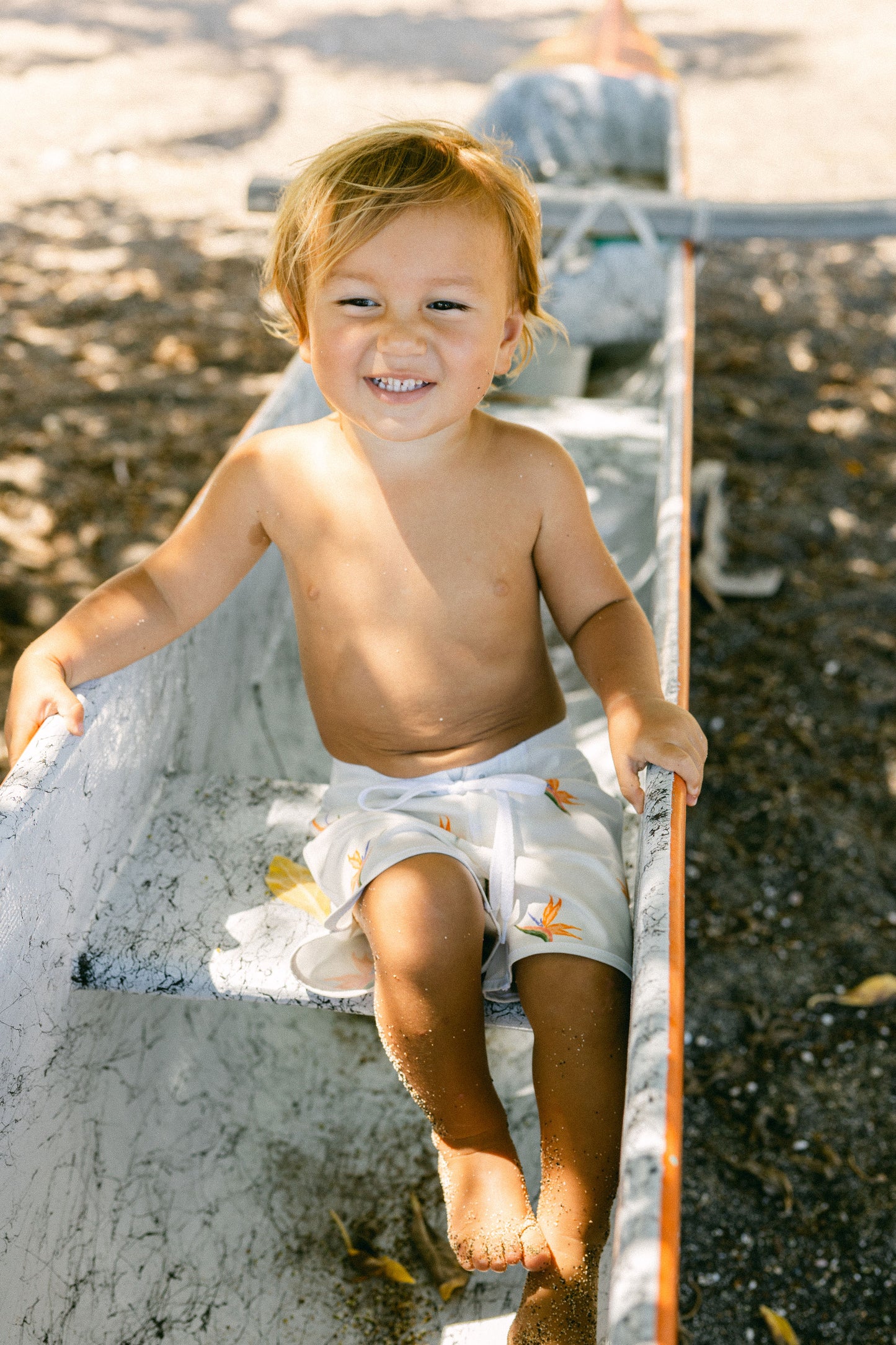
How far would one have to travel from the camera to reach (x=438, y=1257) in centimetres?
181

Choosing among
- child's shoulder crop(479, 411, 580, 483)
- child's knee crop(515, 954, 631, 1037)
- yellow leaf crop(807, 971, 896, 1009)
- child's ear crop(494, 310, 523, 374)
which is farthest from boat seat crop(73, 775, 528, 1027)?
yellow leaf crop(807, 971, 896, 1009)

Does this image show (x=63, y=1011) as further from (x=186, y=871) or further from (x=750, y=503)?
(x=750, y=503)

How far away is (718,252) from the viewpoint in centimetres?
640

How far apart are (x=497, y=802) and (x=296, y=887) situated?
Result: 1.27 feet

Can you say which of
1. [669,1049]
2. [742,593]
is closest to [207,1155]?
[669,1049]

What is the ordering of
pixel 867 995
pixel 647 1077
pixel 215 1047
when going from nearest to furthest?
1. pixel 647 1077
2. pixel 215 1047
3. pixel 867 995

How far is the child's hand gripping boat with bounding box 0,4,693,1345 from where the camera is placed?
4.90 feet

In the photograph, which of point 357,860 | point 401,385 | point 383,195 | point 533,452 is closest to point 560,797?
point 357,860

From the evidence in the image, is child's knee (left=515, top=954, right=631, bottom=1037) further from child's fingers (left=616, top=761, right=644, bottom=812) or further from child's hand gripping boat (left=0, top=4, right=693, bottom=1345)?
child's fingers (left=616, top=761, right=644, bottom=812)

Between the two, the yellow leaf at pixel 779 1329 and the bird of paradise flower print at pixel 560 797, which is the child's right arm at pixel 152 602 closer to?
the bird of paradise flower print at pixel 560 797

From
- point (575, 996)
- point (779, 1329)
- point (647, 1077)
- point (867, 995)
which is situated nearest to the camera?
point (647, 1077)

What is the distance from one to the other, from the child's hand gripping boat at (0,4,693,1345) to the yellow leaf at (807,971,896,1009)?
0.78m

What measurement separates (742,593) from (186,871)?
240 centimetres

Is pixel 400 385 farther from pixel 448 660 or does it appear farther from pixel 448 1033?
pixel 448 1033
